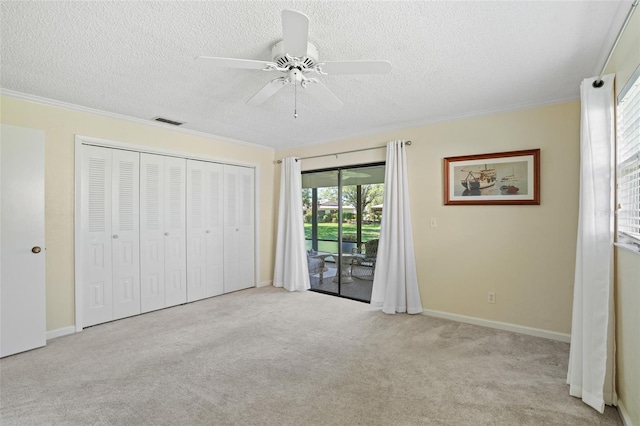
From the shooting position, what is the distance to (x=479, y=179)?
11.3 feet

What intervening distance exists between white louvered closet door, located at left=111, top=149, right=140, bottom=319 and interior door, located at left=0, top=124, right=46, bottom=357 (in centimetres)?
71

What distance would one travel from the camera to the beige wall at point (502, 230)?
2998 millimetres

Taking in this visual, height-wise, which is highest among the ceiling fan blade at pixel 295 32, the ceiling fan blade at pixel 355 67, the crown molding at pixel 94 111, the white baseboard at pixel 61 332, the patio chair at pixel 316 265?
the crown molding at pixel 94 111

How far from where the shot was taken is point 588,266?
6.68 ft

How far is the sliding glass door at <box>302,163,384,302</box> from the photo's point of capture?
4.42m

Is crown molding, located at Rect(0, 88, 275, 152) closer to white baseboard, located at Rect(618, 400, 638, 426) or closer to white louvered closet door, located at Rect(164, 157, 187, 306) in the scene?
white louvered closet door, located at Rect(164, 157, 187, 306)

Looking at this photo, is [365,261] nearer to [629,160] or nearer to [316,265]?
[316,265]

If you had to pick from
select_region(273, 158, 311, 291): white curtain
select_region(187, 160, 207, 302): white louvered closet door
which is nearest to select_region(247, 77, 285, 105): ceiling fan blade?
select_region(187, 160, 207, 302): white louvered closet door

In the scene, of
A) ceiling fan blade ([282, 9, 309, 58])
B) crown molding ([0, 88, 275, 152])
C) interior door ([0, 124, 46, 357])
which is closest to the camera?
ceiling fan blade ([282, 9, 309, 58])

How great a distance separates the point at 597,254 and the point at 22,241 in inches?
182

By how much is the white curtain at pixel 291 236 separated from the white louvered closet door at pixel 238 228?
1.54 ft

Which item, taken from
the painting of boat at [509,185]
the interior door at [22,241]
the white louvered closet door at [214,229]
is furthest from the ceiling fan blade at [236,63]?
the white louvered closet door at [214,229]

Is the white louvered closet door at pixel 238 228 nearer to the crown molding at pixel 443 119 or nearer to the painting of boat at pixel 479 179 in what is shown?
the crown molding at pixel 443 119

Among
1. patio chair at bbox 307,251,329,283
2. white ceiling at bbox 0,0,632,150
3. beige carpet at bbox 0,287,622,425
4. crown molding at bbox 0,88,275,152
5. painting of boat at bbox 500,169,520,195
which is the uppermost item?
white ceiling at bbox 0,0,632,150
